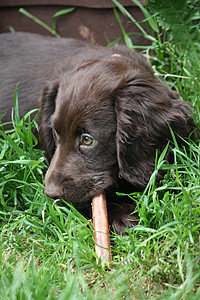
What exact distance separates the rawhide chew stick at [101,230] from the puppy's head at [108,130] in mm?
87

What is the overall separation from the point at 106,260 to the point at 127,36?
7.32 feet

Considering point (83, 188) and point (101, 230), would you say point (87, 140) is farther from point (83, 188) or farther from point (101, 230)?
point (101, 230)

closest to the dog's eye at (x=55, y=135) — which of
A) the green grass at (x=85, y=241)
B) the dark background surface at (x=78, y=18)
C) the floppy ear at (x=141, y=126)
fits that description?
the green grass at (x=85, y=241)

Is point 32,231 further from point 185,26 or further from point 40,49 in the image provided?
point 185,26

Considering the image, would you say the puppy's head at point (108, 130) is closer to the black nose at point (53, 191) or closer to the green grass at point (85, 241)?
the black nose at point (53, 191)

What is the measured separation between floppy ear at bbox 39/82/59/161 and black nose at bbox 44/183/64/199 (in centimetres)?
45

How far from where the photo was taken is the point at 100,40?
3.93m

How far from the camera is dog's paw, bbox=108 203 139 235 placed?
2314 millimetres

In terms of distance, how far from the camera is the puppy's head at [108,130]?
2.32 meters

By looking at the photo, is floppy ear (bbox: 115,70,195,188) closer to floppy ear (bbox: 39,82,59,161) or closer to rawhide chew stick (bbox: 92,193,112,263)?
rawhide chew stick (bbox: 92,193,112,263)

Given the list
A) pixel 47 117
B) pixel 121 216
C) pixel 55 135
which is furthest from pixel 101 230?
pixel 47 117

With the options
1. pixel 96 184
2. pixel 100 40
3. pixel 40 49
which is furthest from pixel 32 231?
pixel 100 40


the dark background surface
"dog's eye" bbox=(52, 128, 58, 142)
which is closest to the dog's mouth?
"dog's eye" bbox=(52, 128, 58, 142)

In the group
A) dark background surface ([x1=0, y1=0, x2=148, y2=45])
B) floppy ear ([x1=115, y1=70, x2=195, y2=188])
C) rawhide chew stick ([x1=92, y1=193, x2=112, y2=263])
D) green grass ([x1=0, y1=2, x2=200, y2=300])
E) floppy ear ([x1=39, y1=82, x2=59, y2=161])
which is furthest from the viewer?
dark background surface ([x1=0, y1=0, x2=148, y2=45])
